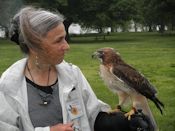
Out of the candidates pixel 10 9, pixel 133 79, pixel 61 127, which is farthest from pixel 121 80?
pixel 10 9

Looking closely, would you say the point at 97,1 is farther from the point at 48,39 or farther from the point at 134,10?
the point at 48,39

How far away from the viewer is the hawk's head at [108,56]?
3.62 metres

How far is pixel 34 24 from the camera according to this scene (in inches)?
109

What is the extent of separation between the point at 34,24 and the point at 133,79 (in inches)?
47.3

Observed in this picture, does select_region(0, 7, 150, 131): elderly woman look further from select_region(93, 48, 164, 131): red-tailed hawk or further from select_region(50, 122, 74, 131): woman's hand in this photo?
select_region(93, 48, 164, 131): red-tailed hawk

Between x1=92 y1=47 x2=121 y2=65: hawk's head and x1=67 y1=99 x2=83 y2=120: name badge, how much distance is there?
808mm

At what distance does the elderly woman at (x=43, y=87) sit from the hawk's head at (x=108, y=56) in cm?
67

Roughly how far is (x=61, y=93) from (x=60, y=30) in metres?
0.36

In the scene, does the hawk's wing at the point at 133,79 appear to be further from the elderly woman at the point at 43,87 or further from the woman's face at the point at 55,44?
the woman's face at the point at 55,44

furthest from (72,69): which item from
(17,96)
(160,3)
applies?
(160,3)

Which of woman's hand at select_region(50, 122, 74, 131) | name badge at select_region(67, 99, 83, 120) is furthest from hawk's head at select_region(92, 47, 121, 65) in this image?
woman's hand at select_region(50, 122, 74, 131)

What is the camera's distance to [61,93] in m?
2.86

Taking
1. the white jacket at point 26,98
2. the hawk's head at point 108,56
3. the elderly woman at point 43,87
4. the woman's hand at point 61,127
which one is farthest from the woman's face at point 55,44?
the hawk's head at point 108,56

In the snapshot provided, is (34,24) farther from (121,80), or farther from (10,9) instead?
(10,9)
